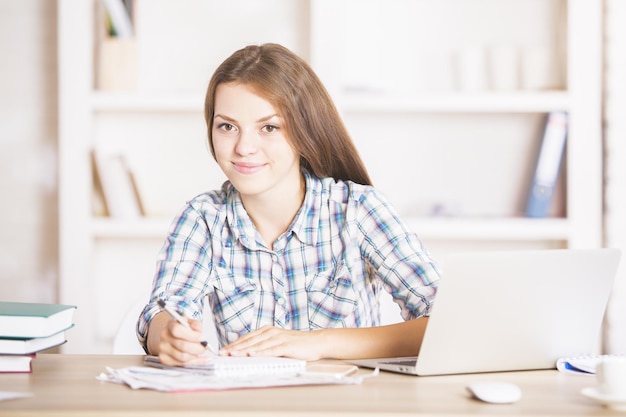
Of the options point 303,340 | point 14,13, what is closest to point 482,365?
point 303,340

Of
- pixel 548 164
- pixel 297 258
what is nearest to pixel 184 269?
pixel 297 258

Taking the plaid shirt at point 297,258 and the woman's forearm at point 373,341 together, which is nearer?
the woman's forearm at point 373,341

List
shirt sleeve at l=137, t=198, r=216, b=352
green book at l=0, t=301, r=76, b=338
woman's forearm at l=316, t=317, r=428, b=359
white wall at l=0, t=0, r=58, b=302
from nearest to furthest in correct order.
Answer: green book at l=0, t=301, r=76, b=338
woman's forearm at l=316, t=317, r=428, b=359
shirt sleeve at l=137, t=198, r=216, b=352
white wall at l=0, t=0, r=58, b=302

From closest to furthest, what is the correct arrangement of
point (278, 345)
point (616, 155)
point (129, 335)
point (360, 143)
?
1. point (278, 345)
2. point (129, 335)
3. point (616, 155)
4. point (360, 143)

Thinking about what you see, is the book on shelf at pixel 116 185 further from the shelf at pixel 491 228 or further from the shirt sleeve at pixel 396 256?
the shirt sleeve at pixel 396 256

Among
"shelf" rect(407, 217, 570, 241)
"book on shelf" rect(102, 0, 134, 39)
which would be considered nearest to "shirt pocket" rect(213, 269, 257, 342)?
"shelf" rect(407, 217, 570, 241)

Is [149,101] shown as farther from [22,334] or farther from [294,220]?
[22,334]

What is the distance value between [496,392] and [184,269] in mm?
837

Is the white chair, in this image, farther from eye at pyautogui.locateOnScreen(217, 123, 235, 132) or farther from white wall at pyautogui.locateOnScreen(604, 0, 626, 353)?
white wall at pyautogui.locateOnScreen(604, 0, 626, 353)

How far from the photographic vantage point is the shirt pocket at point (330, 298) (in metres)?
1.90

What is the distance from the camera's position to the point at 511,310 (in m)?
1.33

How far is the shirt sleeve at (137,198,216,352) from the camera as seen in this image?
1714 mm

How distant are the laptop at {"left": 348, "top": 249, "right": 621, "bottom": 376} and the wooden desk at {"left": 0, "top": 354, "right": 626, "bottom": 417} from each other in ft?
0.13

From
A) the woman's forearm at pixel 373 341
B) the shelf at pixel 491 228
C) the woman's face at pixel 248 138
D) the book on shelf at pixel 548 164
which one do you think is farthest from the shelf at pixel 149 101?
the woman's forearm at pixel 373 341
